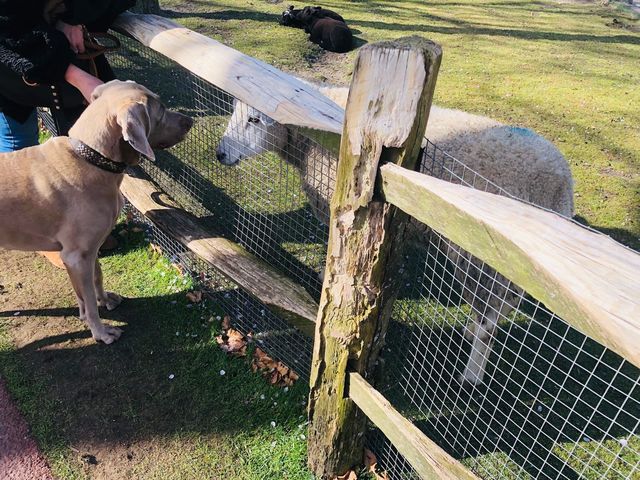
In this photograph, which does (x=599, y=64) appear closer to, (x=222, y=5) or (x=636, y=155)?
(x=636, y=155)

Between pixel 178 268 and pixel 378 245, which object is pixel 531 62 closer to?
pixel 178 268

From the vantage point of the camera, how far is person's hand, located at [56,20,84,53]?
3273mm

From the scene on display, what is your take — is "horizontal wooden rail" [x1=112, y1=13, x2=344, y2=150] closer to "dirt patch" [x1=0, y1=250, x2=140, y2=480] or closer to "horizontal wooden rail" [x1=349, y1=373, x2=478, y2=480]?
"horizontal wooden rail" [x1=349, y1=373, x2=478, y2=480]

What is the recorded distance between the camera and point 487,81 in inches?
357

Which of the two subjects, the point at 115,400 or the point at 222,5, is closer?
the point at 115,400

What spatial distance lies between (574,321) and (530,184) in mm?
2644

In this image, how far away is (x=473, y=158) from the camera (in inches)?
145

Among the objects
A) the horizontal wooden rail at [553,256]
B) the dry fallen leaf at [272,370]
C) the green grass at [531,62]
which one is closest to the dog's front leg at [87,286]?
the dry fallen leaf at [272,370]

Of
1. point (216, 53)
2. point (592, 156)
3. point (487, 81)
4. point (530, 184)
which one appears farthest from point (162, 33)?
point (487, 81)

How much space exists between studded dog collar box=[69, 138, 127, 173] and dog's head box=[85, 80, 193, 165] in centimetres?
16

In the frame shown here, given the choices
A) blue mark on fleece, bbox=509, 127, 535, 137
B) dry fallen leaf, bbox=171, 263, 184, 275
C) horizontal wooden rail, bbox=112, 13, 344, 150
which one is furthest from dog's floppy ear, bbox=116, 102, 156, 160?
blue mark on fleece, bbox=509, 127, 535, 137

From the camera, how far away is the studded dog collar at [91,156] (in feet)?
10.1

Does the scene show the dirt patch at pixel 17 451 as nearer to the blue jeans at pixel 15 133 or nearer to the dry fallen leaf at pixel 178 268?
the dry fallen leaf at pixel 178 268

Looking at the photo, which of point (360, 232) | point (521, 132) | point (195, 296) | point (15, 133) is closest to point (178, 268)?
point (195, 296)
